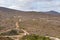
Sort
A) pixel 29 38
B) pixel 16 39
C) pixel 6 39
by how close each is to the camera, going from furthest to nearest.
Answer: pixel 16 39 < pixel 6 39 < pixel 29 38

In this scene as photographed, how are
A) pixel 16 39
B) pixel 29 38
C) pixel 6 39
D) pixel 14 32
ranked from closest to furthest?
pixel 29 38, pixel 6 39, pixel 16 39, pixel 14 32

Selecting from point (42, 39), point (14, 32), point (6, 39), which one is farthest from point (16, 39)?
point (14, 32)

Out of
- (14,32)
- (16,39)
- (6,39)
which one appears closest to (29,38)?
(6,39)

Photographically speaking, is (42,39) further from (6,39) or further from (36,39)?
(6,39)

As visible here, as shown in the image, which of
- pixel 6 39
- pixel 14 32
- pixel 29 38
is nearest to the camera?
pixel 29 38

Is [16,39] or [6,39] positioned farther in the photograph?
[16,39]

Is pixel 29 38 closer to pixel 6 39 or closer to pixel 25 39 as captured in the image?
pixel 25 39

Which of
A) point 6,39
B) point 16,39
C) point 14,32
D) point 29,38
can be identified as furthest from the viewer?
point 14,32

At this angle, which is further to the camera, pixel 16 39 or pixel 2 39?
pixel 16 39
